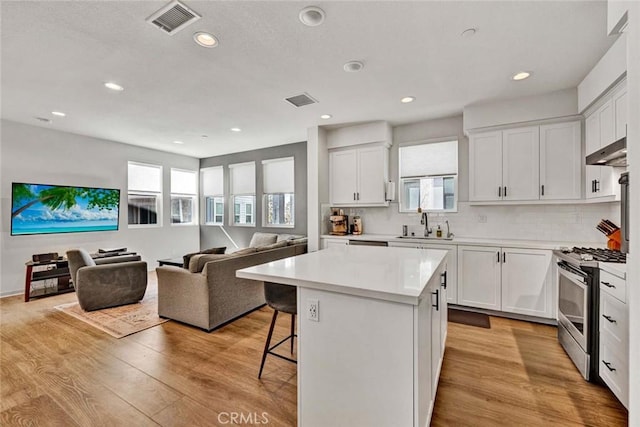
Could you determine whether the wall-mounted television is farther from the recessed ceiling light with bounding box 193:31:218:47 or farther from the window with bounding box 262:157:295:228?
the recessed ceiling light with bounding box 193:31:218:47

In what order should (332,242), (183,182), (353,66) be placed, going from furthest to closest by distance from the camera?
(183,182) → (332,242) → (353,66)

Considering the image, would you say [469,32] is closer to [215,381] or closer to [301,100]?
[301,100]

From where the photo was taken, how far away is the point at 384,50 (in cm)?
251

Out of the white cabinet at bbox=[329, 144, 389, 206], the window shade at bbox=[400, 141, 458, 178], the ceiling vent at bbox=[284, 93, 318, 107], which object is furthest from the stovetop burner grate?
the ceiling vent at bbox=[284, 93, 318, 107]

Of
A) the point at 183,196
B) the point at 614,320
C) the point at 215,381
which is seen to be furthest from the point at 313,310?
the point at 183,196

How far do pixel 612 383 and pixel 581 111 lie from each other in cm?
278

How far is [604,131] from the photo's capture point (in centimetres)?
282

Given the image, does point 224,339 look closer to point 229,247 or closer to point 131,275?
point 131,275

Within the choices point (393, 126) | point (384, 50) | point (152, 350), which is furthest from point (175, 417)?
point (393, 126)

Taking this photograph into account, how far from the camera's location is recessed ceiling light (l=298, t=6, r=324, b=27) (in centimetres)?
200

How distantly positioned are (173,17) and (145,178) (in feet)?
16.6

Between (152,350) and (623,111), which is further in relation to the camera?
(152,350)

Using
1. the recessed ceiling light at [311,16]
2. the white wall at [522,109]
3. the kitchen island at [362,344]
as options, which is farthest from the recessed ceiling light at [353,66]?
the kitchen island at [362,344]

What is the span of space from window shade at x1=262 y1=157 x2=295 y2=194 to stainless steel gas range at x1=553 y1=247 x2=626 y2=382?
4.62m
